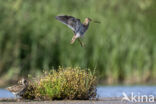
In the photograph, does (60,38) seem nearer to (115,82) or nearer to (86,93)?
(115,82)

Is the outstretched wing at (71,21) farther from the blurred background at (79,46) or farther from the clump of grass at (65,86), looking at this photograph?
the blurred background at (79,46)

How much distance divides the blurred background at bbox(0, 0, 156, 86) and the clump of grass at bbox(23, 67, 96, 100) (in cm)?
817

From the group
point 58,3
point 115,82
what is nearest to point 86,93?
point 115,82

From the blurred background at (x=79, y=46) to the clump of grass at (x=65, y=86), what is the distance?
322 inches

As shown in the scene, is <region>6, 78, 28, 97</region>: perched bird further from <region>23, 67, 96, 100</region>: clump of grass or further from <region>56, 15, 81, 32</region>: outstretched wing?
<region>56, 15, 81, 32</region>: outstretched wing

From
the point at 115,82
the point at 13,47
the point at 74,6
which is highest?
the point at 74,6

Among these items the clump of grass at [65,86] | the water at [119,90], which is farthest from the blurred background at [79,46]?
the clump of grass at [65,86]

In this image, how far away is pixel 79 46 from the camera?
79.6ft

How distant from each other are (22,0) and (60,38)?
3.00 metres

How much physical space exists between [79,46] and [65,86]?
927 centimetres

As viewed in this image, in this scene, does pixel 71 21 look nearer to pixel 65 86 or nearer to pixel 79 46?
pixel 65 86

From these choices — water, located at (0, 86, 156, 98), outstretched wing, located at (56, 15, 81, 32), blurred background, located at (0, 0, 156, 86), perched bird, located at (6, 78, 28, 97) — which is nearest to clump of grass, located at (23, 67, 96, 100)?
perched bird, located at (6, 78, 28, 97)

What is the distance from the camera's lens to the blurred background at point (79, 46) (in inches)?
939

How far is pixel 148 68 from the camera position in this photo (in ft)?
78.0
